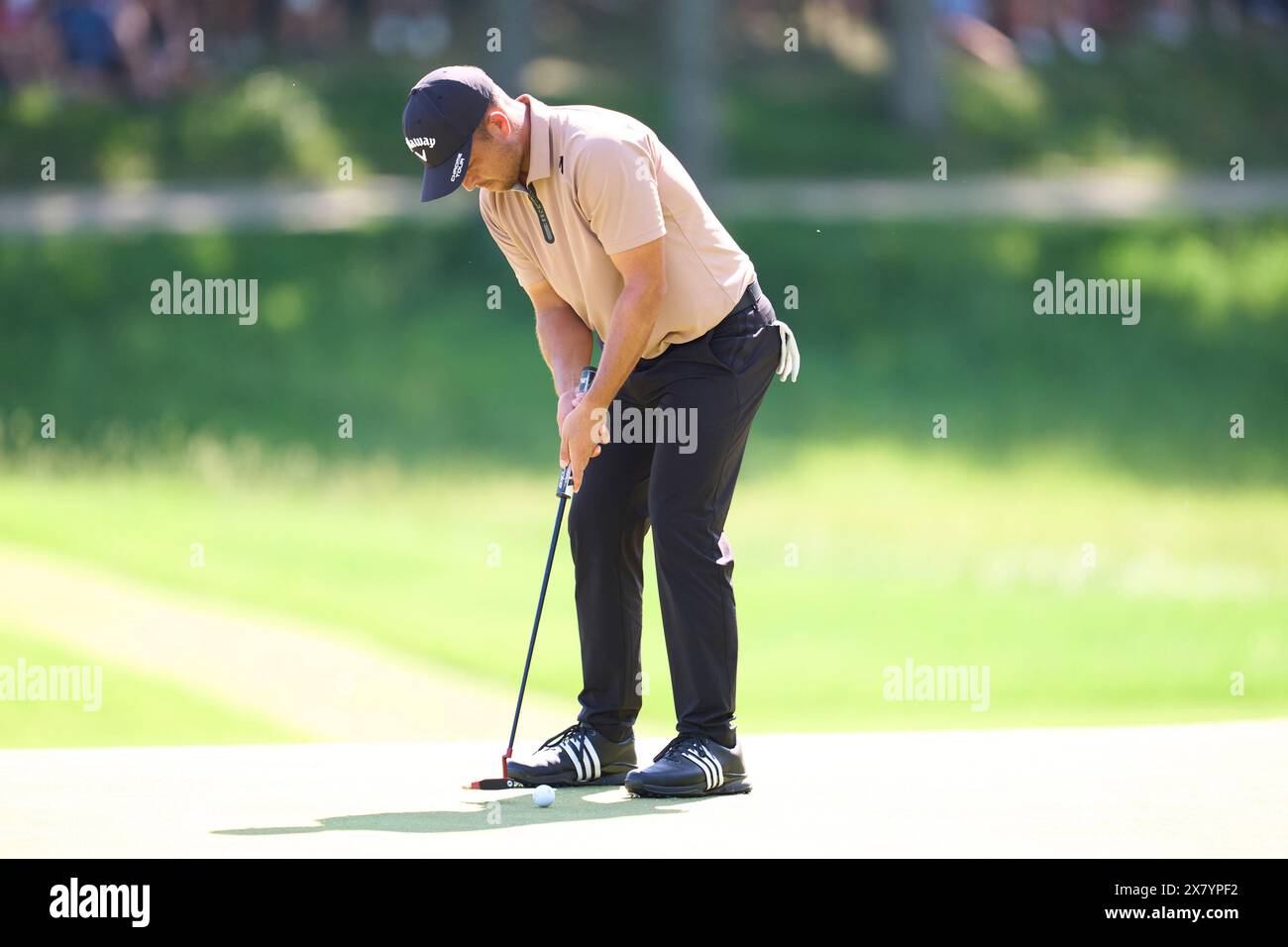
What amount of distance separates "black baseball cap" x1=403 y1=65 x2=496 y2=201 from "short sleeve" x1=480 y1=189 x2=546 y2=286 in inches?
16.3

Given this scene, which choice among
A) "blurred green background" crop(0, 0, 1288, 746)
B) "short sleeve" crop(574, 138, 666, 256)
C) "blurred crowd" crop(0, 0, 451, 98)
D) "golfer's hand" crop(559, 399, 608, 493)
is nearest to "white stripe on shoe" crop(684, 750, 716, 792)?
"golfer's hand" crop(559, 399, 608, 493)

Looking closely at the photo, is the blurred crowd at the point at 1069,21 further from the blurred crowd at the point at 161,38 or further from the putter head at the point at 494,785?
the putter head at the point at 494,785

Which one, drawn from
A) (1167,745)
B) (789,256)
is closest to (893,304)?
(789,256)

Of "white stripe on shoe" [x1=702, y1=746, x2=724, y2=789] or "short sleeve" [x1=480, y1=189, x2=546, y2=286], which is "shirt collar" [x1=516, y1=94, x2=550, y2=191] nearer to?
"short sleeve" [x1=480, y1=189, x2=546, y2=286]

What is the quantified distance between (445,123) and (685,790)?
184 cm

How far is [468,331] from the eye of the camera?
58.4ft

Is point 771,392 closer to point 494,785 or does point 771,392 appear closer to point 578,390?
point 578,390

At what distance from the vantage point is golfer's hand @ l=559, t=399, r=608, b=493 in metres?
5.40

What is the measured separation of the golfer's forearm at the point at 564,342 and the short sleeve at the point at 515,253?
0.11m

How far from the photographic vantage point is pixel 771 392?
1614 cm

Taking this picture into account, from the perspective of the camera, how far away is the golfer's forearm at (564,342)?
5.76m

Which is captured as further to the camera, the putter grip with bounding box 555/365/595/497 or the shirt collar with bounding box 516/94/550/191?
the putter grip with bounding box 555/365/595/497

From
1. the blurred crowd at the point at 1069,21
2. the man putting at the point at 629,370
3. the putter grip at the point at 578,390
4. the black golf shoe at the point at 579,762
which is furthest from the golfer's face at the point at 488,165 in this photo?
the blurred crowd at the point at 1069,21

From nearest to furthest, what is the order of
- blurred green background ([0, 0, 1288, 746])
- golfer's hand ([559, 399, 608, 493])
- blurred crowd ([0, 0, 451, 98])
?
1. golfer's hand ([559, 399, 608, 493])
2. blurred green background ([0, 0, 1288, 746])
3. blurred crowd ([0, 0, 451, 98])
